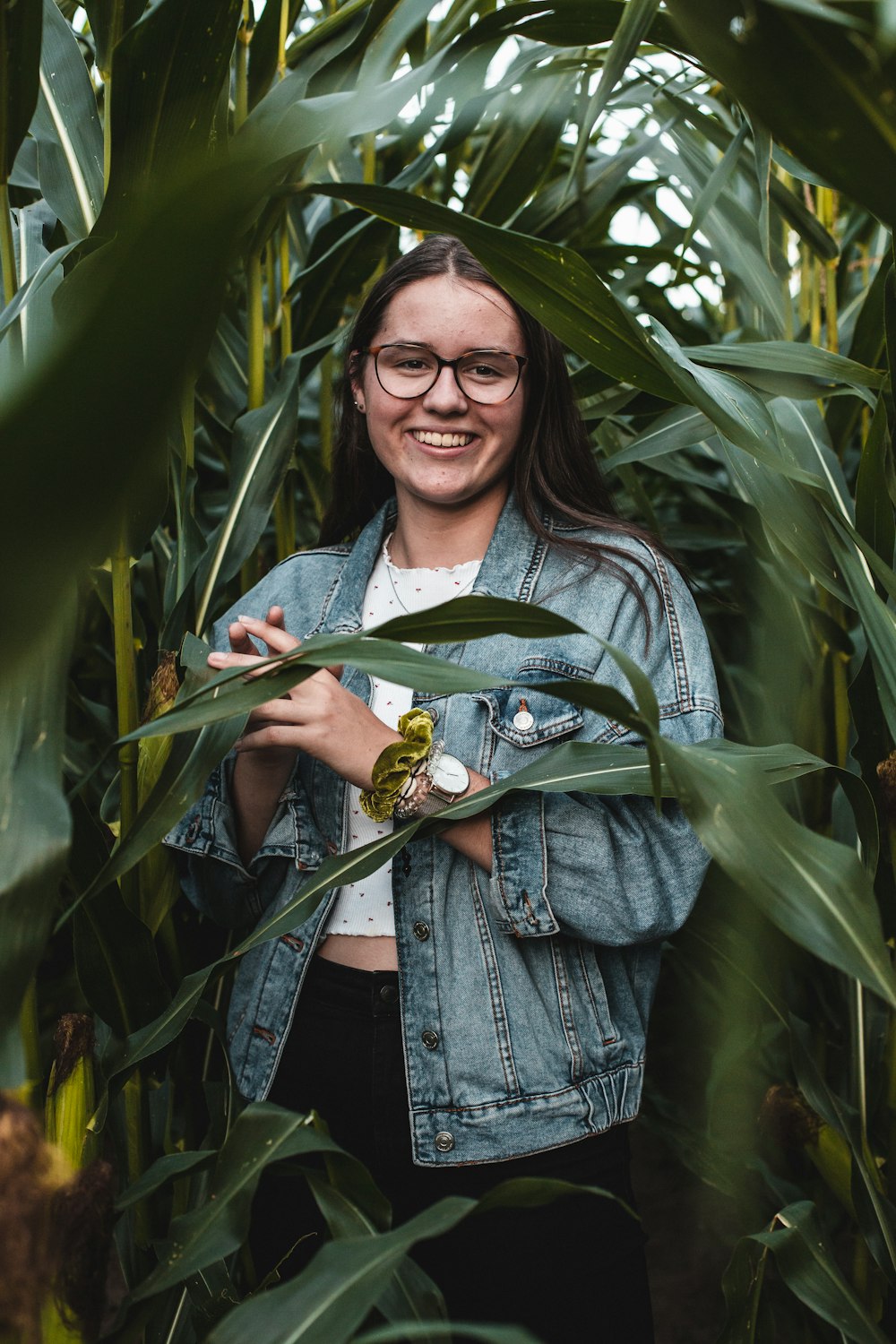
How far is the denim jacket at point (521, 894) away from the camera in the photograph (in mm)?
794

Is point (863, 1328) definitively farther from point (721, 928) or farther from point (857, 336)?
point (857, 336)

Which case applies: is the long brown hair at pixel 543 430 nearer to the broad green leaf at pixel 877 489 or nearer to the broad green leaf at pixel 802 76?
the broad green leaf at pixel 877 489

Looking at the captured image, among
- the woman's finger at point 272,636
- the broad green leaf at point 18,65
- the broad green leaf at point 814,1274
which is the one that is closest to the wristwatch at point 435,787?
the woman's finger at point 272,636

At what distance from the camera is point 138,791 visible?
2.46 ft

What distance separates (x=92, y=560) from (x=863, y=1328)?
75 cm

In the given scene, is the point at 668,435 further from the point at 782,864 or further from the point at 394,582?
the point at 782,864

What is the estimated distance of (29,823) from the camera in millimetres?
441

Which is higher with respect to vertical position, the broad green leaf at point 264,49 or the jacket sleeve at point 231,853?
the broad green leaf at point 264,49

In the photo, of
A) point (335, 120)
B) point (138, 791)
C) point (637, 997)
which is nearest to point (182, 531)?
point (138, 791)

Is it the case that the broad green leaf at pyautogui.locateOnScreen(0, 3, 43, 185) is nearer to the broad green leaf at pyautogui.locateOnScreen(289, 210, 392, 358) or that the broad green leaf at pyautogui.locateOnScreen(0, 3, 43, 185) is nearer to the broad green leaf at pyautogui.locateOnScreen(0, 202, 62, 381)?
the broad green leaf at pyautogui.locateOnScreen(0, 202, 62, 381)

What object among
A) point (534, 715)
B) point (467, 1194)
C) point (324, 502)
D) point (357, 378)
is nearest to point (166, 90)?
point (357, 378)

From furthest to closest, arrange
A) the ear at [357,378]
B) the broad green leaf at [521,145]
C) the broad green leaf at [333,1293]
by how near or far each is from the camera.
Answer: the broad green leaf at [521,145], the ear at [357,378], the broad green leaf at [333,1293]

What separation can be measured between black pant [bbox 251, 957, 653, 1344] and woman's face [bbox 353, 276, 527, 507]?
410mm

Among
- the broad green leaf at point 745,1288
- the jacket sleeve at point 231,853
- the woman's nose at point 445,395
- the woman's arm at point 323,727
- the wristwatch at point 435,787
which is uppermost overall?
the woman's nose at point 445,395
